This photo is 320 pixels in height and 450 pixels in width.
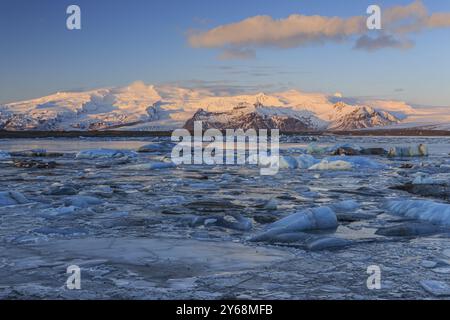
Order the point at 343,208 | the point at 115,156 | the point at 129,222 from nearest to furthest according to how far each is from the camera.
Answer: the point at 129,222 → the point at 343,208 → the point at 115,156

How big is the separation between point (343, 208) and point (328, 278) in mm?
4019

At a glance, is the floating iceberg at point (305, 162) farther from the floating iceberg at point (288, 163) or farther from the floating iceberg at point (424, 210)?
the floating iceberg at point (424, 210)

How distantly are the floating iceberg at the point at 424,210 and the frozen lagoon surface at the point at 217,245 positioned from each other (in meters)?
0.02

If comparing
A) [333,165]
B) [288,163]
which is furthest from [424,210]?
[288,163]

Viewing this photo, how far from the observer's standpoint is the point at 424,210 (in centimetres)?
764

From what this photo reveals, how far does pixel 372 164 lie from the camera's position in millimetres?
18625

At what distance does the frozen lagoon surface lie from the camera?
425 cm

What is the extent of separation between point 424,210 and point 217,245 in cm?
355

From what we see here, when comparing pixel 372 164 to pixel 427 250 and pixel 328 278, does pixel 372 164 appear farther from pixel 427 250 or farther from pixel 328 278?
pixel 328 278

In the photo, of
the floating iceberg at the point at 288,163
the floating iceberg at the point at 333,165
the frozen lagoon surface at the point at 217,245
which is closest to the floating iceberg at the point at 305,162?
the floating iceberg at the point at 288,163

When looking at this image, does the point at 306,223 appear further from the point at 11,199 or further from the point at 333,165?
the point at 333,165

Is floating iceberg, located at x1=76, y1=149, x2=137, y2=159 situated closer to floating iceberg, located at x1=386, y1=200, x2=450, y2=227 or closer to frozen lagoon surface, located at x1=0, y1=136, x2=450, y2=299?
frozen lagoon surface, located at x1=0, y1=136, x2=450, y2=299

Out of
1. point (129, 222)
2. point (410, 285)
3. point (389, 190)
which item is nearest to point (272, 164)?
point (389, 190)

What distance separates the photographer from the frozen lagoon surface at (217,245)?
4.25m
